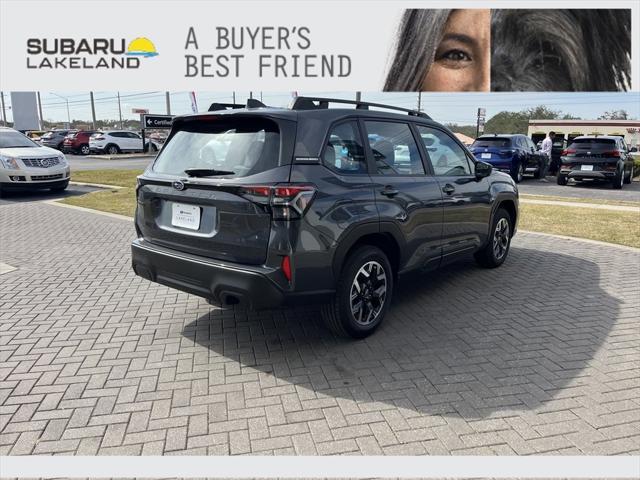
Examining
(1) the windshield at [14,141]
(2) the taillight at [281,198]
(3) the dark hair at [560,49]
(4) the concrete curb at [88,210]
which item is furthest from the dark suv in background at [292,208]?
(1) the windshield at [14,141]

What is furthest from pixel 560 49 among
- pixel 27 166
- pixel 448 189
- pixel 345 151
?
pixel 27 166

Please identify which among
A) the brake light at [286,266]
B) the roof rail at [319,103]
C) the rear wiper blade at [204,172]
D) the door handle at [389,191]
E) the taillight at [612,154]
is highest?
the roof rail at [319,103]

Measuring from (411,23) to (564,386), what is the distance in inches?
176

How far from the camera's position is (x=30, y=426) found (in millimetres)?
2881

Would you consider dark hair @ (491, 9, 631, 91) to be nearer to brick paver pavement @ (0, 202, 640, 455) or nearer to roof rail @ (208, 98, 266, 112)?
brick paver pavement @ (0, 202, 640, 455)

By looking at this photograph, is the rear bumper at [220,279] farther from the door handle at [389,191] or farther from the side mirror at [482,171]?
the side mirror at [482,171]

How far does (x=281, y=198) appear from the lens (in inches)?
131

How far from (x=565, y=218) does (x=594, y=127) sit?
4242 centimetres

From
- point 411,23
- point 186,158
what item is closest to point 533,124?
point 411,23

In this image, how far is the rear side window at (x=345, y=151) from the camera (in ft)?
12.3

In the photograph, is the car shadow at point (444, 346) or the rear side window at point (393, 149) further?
the rear side window at point (393, 149)

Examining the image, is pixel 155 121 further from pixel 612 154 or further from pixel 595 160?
pixel 612 154

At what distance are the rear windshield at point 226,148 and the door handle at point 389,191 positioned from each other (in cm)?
107

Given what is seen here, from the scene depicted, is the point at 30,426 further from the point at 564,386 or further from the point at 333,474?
the point at 564,386
